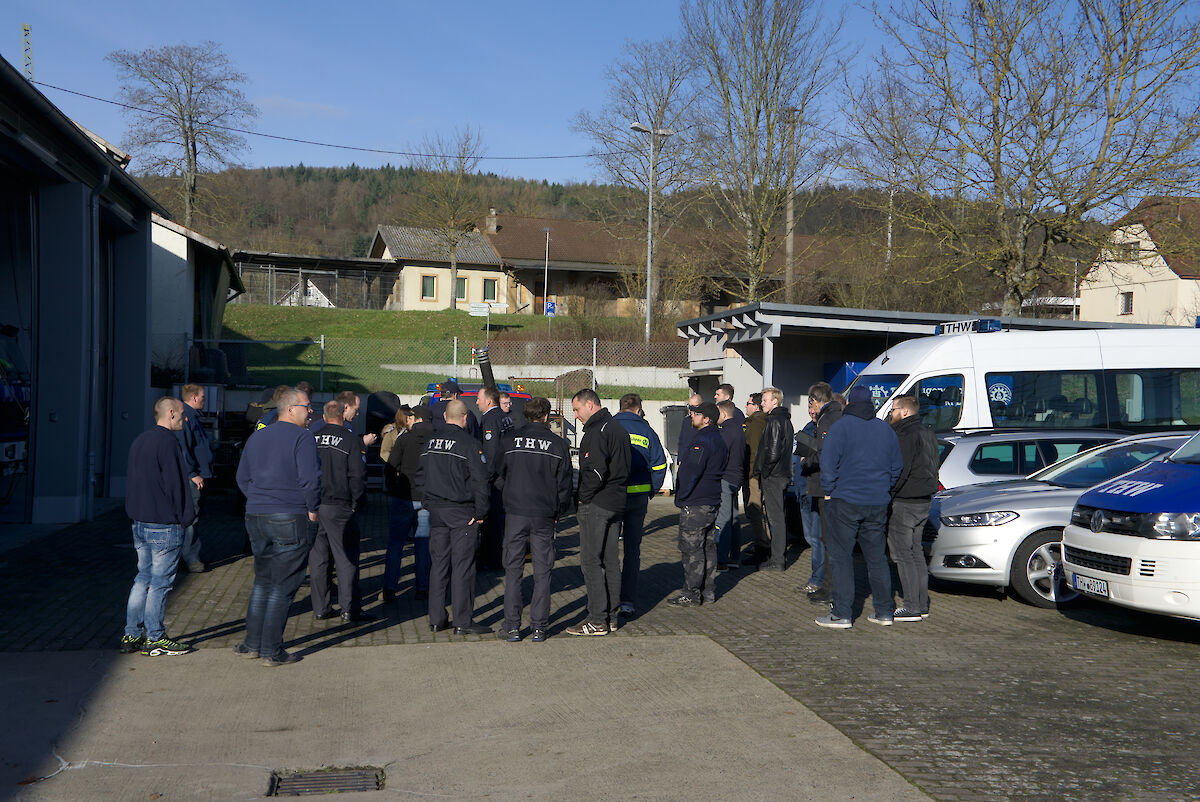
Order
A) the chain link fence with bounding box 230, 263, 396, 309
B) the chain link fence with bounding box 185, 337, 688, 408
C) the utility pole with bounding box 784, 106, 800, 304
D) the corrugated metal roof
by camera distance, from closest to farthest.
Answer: the chain link fence with bounding box 185, 337, 688, 408
the utility pole with bounding box 784, 106, 800, 304
the chain link fence with bounding box 230, 263, 396, 309
the corrugated metal roof

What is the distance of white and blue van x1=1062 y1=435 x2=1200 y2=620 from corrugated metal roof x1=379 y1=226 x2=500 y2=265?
45.0 meters

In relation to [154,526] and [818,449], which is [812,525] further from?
[154,526]

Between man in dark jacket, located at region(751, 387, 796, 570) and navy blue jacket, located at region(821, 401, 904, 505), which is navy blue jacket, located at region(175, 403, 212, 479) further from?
navy blue jacket, located at region(821, 401, 904, 505)

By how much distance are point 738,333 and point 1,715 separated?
1558 cm

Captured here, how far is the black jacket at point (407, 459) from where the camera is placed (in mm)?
8641

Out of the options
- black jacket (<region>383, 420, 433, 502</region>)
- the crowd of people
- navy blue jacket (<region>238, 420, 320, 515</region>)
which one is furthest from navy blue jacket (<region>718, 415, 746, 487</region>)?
navy blue jacket (<region>238, 420, 320, 515</region>)

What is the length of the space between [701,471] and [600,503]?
1238mm

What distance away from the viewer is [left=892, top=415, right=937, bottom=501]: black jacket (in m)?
8.28

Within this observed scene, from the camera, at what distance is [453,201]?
159ft

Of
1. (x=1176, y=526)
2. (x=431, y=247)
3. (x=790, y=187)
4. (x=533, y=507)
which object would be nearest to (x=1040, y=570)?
(x=1176, y=526)

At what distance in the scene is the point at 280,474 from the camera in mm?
6645

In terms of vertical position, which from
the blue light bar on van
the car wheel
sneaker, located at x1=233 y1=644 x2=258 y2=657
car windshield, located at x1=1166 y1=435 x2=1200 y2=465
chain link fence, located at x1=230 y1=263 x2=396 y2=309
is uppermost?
chain link fence, located at x1=230 y1=263 x2=396 y2=309

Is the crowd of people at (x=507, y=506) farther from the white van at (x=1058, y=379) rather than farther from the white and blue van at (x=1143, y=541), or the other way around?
the white van at (x=1058, y=379)

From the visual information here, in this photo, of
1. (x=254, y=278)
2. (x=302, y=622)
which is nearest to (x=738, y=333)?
(x=302, y=622)
